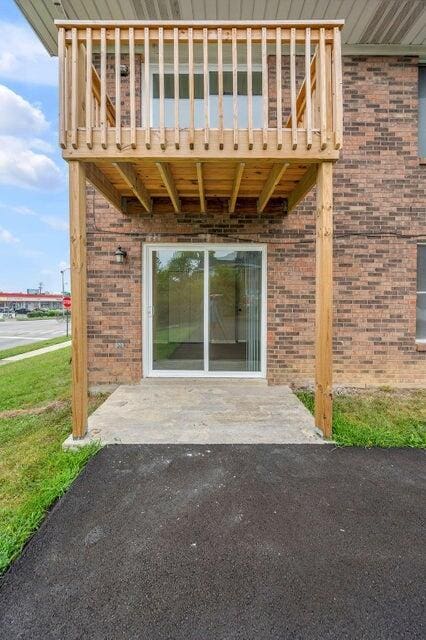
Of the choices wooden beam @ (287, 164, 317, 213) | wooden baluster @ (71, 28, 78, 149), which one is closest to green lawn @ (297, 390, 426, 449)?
wooden beam @ (287, 164, 317, 213)

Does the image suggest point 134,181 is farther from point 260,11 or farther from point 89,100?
point 260,11

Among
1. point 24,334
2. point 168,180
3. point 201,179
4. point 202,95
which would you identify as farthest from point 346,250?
point 24,334

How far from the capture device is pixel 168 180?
399 centimetres

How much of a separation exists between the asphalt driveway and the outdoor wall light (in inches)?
127

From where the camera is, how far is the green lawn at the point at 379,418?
3.50m

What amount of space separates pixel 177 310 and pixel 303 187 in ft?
8.91

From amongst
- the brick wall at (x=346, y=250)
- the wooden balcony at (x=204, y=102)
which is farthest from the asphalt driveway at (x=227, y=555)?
the wooden balcony at (x=204, y=102)

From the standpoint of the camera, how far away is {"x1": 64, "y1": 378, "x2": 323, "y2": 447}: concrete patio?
3572 millimetres

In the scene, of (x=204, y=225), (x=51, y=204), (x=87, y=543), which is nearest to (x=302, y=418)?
(x=87, y=543)

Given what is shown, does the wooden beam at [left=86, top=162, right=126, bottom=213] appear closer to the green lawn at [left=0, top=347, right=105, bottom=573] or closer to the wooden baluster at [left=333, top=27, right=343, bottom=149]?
the wooden baluster at [left=333, top=27, right=343, bottom=149]

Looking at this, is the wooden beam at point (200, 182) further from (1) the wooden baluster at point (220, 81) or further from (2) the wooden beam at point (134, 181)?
(2) the wooden beam at point (134, 181)

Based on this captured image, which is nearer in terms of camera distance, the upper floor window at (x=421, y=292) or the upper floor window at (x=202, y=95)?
the upper floor window at (x=202, y=95)

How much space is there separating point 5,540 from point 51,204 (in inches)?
2221

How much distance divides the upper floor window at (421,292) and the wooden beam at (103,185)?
4747 mm
